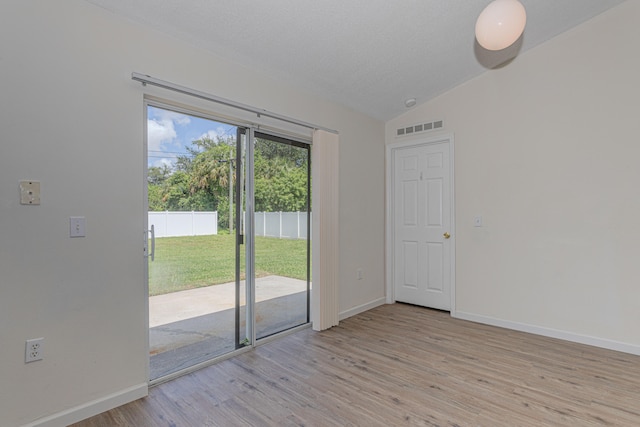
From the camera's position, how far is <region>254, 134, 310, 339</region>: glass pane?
3.19 metres

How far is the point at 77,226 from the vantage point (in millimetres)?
2037

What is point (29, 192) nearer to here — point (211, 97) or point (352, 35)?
point (211, 97)

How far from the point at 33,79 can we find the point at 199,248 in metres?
1.53

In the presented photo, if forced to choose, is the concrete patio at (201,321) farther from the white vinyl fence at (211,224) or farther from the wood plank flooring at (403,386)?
the white vinyl fence at (211,224)

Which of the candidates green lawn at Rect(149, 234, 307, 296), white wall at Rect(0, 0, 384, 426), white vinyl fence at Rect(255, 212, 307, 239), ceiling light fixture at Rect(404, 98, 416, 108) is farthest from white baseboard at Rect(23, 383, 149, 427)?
ceiling light fixture at Rect(404, 98, 416, 108)

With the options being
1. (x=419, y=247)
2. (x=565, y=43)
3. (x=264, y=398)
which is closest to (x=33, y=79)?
(x=264, y=398)

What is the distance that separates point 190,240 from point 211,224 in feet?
0.76

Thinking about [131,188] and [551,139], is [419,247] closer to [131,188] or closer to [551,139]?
[551,139]

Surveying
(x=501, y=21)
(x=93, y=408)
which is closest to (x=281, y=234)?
(x=93, y=408)

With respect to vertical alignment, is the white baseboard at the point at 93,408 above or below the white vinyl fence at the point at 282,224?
below

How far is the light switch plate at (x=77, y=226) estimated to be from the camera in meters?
2.01

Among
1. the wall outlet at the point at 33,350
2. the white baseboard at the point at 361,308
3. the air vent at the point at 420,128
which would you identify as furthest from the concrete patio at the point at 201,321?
the air vent at the point at 420,128

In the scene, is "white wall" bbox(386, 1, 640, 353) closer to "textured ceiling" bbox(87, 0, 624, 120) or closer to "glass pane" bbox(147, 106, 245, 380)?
"textured ceiling" bbox(87, 0, 624, 120)

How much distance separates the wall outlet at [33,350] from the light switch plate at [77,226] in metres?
0.64
